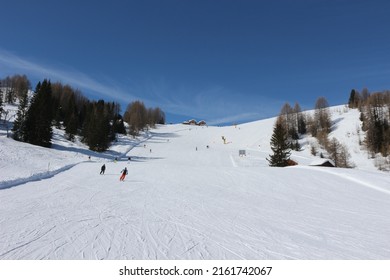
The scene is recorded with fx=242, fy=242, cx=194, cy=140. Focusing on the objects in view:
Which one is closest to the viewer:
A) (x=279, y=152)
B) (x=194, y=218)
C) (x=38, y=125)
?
(x=194, y=218)

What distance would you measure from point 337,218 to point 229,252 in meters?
7.83

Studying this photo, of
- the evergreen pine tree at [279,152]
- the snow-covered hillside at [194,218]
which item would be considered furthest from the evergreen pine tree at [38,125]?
the evergreen pine tree at [279,152]

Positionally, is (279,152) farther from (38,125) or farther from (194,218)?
(38,125)

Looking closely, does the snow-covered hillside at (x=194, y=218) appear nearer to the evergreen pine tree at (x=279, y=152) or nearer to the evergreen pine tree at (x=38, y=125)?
the evergreen pine tree at (x=279, y=152)

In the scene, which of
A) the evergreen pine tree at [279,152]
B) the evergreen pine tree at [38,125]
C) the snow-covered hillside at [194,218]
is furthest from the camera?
the evergreen pine tree at [279,152]

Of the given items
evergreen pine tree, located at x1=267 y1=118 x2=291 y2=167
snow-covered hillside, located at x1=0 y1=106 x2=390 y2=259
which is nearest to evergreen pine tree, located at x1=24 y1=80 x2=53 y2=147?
snow-covered hillside, located at x1=0 y1=106 x2=390 y2=259

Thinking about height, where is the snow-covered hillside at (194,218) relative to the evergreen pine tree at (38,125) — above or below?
below

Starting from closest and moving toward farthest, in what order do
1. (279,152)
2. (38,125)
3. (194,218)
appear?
(194,218), (38,125), (279,152)

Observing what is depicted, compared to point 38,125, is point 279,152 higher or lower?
lower

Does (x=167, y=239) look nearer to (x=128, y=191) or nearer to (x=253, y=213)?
(x=253, y=213)

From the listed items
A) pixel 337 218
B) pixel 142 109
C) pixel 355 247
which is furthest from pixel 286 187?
pixel 142 109

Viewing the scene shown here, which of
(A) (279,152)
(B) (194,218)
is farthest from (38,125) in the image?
(A) (279,152)

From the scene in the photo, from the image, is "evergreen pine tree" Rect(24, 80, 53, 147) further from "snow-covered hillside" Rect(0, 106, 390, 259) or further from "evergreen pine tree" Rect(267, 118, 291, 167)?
"evergreen pine tree" Rect(267, 118, 291, 167)

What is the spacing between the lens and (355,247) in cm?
814
